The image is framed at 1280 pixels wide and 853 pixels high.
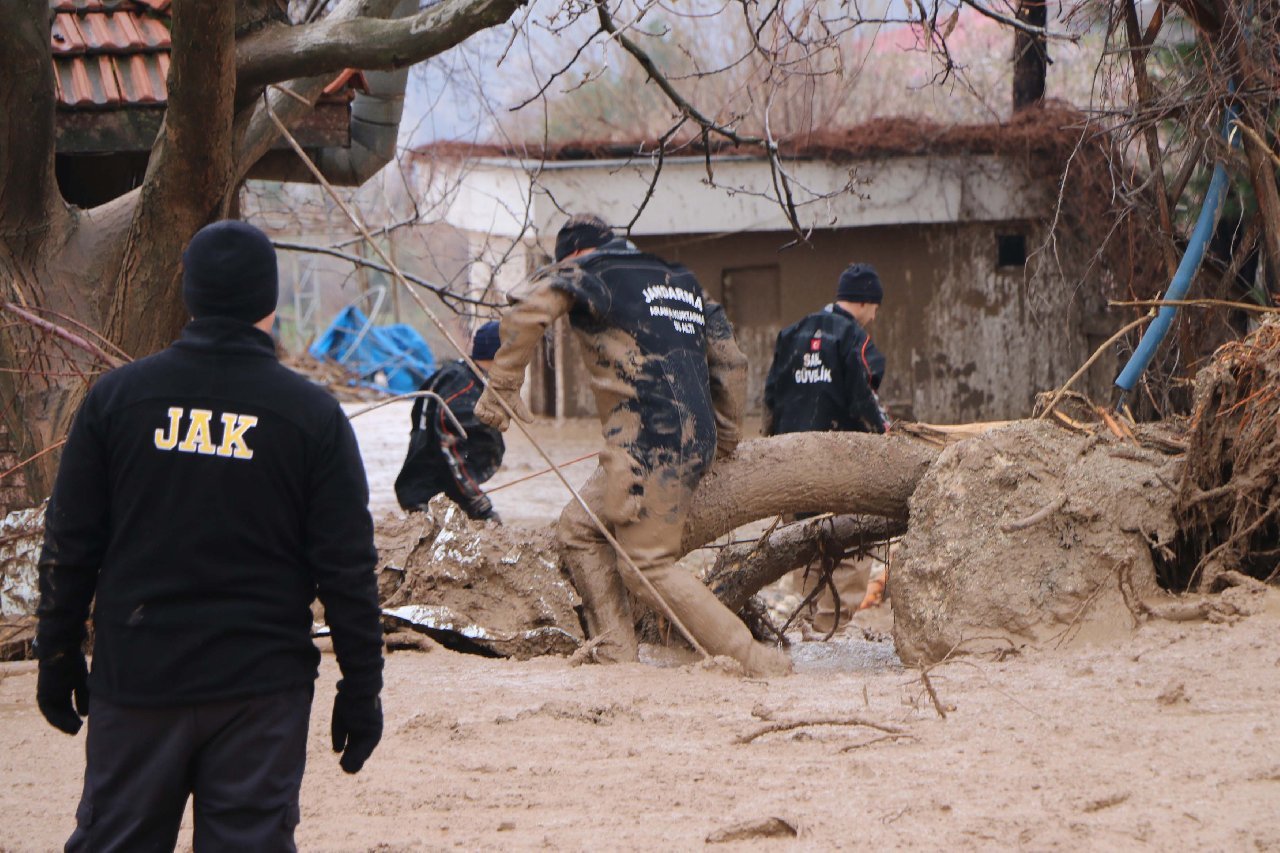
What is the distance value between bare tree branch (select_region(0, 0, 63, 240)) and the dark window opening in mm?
11034

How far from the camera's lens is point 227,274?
2.57m

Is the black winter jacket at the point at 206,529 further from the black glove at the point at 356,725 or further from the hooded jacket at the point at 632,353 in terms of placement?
the hooded jacket at the point at 632,353

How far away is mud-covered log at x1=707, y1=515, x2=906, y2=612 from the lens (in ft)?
21.2

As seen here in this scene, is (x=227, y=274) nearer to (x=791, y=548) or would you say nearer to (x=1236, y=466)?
(x=1236, y=466)

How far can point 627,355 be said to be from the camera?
5.36 metres

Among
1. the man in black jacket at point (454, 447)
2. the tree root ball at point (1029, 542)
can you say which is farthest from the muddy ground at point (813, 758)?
the man in black jacket at point (454, 447)

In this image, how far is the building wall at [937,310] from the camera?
14.7 metres

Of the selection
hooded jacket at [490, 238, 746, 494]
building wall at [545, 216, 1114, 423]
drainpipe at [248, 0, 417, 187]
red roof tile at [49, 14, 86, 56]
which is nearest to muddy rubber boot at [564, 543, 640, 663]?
hooded jacket at [490, 238, 746, 494]

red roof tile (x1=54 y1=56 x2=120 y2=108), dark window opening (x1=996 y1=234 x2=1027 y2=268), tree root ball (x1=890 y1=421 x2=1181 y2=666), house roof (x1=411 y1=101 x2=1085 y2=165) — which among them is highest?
house roof (x1=411 y1=101 x2=1085 y2=165)

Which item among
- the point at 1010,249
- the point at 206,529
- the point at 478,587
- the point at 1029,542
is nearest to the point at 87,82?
the point at 478,587

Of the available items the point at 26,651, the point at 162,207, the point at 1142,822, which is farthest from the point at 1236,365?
the point at 26,651

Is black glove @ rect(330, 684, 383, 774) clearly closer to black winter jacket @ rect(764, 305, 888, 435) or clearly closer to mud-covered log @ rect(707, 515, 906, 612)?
mud-covered log @ rect(707, 515, 906, 612)

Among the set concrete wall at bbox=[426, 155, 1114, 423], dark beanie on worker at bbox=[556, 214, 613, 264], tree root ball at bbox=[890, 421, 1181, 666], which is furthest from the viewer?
concrete wall at bbox=[426, 155, 1114, 423]

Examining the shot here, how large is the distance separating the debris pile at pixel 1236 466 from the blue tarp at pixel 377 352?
61.6 ft
